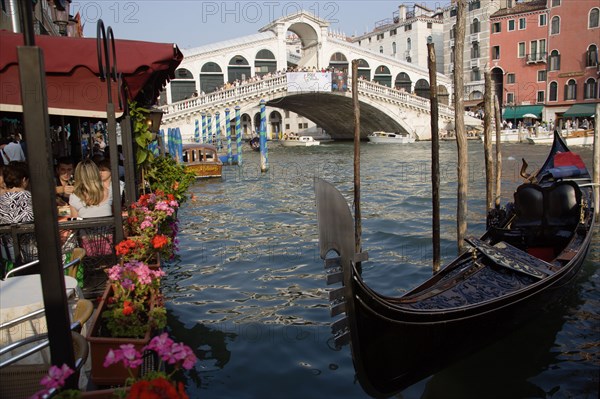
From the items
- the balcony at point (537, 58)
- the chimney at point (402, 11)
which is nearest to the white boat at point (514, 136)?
the balcony at point (537, 58)

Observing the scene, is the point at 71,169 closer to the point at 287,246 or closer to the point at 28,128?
the point at 287,246

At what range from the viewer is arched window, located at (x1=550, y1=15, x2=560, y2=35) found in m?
25.0

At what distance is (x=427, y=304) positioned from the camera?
9.73 feet

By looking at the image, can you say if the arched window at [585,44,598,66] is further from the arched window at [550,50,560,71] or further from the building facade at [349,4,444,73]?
Answer: the building facade at [349,4,444,73]

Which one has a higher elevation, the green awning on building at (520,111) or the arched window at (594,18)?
the arched window at (594,18)

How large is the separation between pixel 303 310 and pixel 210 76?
25.0 metres

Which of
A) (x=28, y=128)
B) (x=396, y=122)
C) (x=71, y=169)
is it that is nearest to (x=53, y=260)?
(x=28, y=128)

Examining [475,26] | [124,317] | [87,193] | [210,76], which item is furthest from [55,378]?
[475,26]

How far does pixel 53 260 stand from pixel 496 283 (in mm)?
2617

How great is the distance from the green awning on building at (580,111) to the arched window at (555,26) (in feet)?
11.4

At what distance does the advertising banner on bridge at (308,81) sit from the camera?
73.0 ft

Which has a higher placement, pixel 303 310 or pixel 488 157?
pixel 488 157

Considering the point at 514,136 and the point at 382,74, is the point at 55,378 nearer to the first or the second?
the point at 514,136

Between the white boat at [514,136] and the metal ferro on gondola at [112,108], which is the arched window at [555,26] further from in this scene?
the metal ferro on gondola at [112,108]
